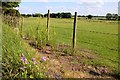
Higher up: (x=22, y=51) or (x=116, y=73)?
(x=22, y=51)

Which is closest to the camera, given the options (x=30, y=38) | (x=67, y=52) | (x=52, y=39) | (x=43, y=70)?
(x=43, y=70)

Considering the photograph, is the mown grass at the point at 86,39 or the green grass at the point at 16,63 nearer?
the green grass at the point at 16,63

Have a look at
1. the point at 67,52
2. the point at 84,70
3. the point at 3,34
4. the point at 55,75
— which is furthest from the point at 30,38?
the point at 55,75

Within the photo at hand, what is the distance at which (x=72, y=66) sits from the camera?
8039 mm

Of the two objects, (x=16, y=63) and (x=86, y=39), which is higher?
(x=16, y=63)

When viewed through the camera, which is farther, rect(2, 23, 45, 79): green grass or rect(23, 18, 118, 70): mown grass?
rect(23, 18, 118, 70): mown grass

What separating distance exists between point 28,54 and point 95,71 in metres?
1.96

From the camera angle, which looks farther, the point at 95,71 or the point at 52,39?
the point at 52,39

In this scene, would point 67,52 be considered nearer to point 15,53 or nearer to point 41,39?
point 41,39

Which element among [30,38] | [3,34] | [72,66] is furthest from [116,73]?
[30,38]

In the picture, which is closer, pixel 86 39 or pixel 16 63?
pixel 16 63

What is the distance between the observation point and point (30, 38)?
1191 centimetres

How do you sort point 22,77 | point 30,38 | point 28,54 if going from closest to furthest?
point 22,77 < point 28,54 < point 30,38

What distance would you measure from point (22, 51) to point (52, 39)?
12.8ft
